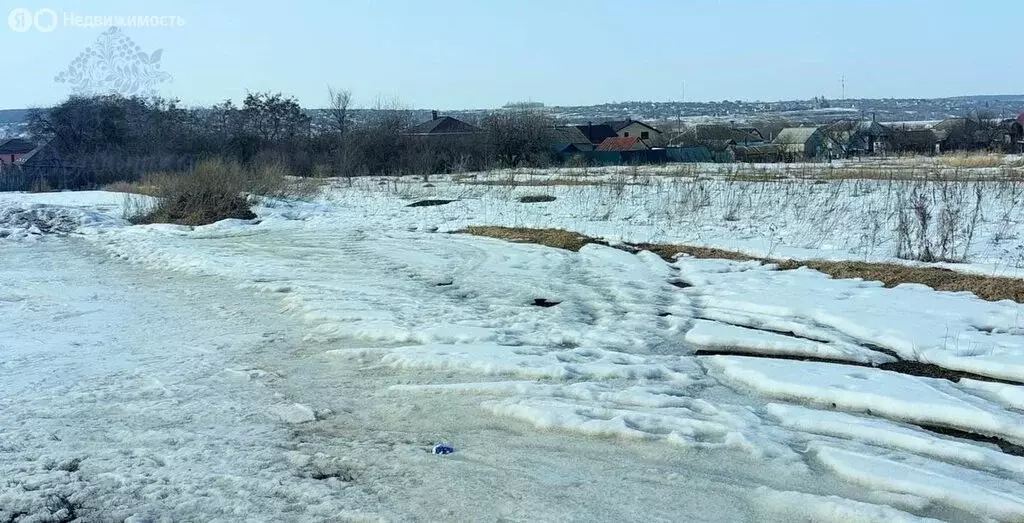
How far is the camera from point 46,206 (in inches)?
790

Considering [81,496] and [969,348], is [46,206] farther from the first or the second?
[969,348]

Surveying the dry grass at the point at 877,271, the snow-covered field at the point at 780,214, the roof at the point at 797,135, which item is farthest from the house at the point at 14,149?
the dry grass at the point at 877,271

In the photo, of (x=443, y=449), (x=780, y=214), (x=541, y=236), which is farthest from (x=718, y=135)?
(x=443, y=449)

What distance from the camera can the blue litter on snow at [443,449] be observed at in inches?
180

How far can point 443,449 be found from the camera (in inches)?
181

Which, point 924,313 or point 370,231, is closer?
point 924,313

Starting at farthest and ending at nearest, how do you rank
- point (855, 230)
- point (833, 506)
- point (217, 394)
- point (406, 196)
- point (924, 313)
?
1. point (406, 196)
2. point (855, 230)
3. point (924, 313)
4. point (217, 394)
5. point (833, 506)

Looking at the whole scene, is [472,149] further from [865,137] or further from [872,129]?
[872,129]

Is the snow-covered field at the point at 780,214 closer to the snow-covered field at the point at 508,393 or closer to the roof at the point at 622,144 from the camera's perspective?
the snow-covered field at the point at 508,393

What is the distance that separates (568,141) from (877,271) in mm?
55869

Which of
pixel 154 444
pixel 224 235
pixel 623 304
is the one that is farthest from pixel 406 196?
pixel 154 444

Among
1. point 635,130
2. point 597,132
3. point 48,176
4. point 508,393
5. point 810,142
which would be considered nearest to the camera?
point 508,393

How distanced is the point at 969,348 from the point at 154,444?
17.7ft

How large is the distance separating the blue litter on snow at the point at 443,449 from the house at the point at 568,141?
48.8m
